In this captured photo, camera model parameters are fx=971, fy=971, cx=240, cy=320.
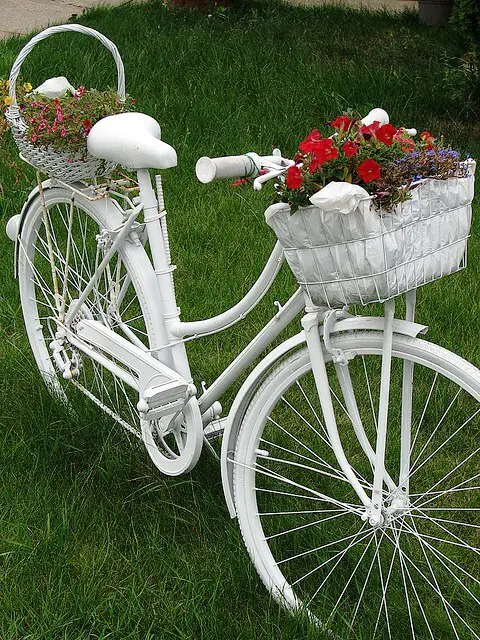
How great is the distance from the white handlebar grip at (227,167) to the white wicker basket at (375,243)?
0.15 meters

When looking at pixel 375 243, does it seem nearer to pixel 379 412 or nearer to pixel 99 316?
pixel 379 412

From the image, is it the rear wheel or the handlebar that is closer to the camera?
the handlebar

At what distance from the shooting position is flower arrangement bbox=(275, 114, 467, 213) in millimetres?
1901

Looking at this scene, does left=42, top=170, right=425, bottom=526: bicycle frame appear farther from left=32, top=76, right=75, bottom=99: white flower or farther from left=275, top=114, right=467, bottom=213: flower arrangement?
left=32, top=76, right=75, bottom=99: white flower

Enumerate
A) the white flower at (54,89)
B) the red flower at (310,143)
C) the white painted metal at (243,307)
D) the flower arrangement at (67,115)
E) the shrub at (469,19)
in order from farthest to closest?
the shrub at (469,19)
the white flower at (54,89)
the flower arrangement at (67,115)
the white painted metal at (243,307)
the red flower at (310,143)

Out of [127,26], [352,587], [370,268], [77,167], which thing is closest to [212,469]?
[352,587]

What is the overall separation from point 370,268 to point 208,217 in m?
2.81

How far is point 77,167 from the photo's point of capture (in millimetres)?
2797

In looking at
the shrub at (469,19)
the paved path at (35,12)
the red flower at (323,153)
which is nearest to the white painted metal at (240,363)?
the red flower at (323,153)

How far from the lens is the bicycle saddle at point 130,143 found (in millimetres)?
2469

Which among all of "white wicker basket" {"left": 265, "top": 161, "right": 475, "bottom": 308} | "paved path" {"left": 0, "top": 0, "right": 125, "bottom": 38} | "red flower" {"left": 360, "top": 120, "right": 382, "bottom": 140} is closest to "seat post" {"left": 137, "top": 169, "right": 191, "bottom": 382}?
"white wicker basket" {"left": 265, "top": 161, "right": 475, "bottom": 308}

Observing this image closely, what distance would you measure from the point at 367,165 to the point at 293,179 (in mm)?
147

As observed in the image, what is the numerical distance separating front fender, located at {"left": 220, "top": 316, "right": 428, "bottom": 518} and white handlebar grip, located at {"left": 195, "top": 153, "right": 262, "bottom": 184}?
0.39 meters

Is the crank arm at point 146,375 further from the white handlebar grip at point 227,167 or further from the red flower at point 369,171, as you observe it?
the red flower at point 369,171
